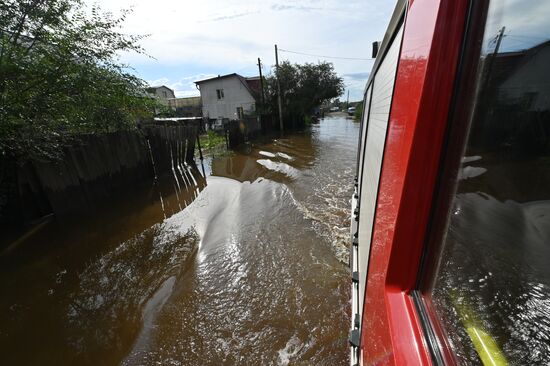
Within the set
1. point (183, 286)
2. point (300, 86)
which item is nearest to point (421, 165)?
point (183, 286)

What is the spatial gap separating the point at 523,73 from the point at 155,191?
760cm

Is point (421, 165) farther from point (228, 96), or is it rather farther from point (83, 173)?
point (228, 96)

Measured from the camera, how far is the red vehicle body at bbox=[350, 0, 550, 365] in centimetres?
66

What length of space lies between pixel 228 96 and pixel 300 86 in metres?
7.27

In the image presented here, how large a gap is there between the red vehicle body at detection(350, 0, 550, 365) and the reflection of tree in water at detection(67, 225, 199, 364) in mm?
2801

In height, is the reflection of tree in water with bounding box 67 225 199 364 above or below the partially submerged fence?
below

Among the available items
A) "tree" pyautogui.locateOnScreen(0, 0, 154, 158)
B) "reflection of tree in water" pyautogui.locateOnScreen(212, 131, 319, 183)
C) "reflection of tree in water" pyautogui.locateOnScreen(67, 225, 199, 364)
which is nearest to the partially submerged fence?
"tree" pyautogui.locateOnScreen(0, 0, 154, 158)

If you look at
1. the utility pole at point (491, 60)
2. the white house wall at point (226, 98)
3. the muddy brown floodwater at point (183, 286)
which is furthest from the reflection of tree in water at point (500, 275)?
the white house wall at point (226, 98)

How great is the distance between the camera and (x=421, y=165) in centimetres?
75

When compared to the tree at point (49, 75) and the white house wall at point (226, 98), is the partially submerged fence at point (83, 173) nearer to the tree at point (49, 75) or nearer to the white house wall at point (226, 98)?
the tree at point (49, 75)

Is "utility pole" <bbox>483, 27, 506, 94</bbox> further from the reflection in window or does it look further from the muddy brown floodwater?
the muddy brown floodwater

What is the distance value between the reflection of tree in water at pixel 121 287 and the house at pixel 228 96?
22202 millimetres

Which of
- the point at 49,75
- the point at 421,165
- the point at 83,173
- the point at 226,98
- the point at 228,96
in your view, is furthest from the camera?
the point at 226,98

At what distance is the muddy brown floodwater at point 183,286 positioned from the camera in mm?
2619
